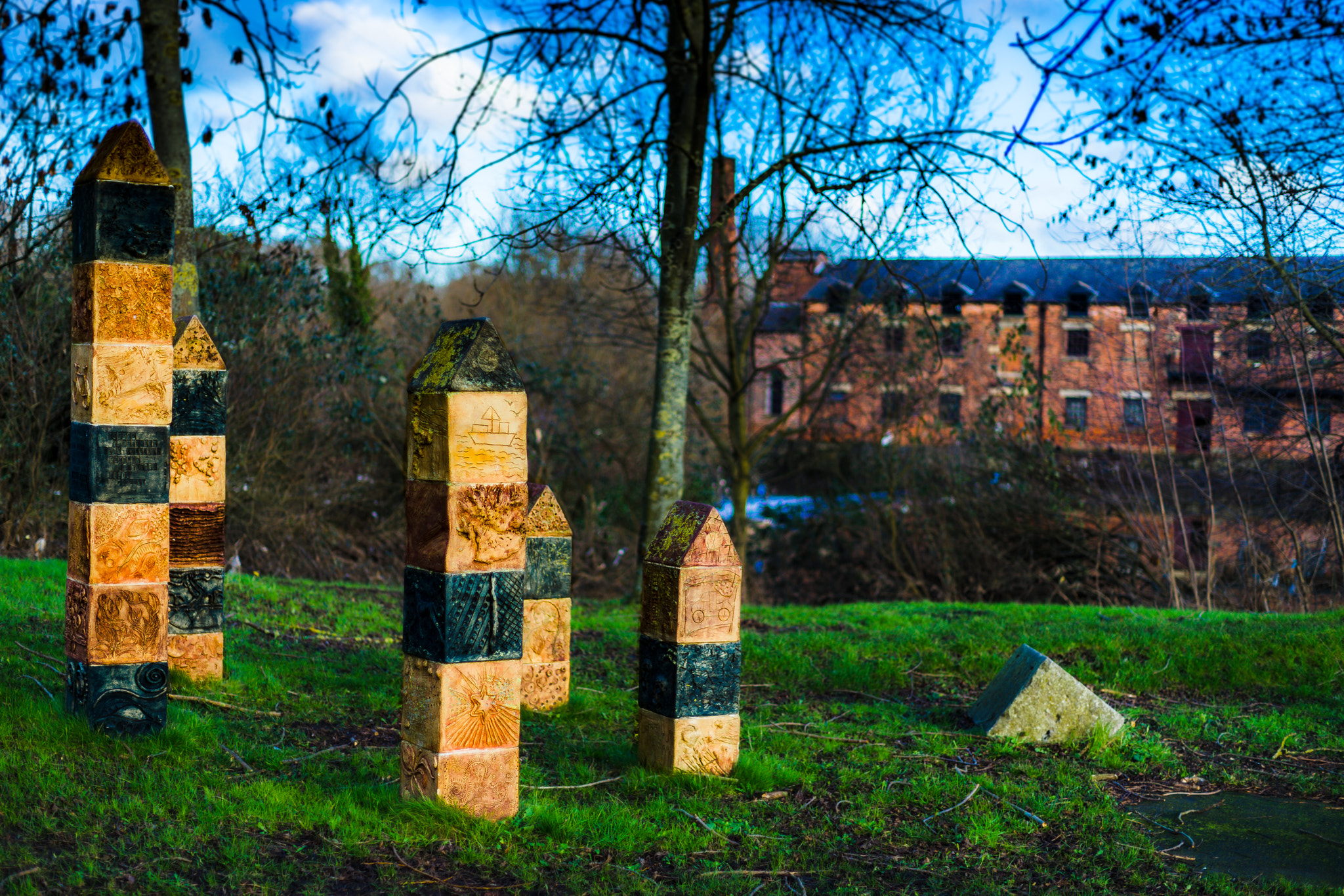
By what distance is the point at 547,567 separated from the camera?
6.12 meters

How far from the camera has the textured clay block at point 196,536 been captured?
243 inches

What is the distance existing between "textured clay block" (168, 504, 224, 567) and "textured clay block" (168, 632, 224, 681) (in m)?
0.43

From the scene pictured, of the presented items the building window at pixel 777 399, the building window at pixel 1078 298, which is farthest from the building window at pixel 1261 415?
the building window at pixel 1078 298

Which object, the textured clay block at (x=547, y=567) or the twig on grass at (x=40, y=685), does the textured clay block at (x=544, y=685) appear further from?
the twig on grass at (x=40, y=685)

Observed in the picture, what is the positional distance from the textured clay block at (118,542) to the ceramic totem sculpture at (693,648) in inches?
93.9

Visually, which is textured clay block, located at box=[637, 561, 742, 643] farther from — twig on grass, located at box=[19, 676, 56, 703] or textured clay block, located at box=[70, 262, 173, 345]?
twig on grass, located at box=[19, 676, 56, 703]

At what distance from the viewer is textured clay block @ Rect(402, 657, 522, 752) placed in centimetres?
408

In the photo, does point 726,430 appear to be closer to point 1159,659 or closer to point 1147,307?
point 1147,307

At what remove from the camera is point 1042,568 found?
50.9 ft

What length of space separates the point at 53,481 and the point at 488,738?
9.73m

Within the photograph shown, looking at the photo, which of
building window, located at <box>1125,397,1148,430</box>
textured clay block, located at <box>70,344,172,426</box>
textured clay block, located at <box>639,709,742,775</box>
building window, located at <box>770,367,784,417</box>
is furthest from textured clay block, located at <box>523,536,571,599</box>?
building window, located at <box>770,367,784,417</box>

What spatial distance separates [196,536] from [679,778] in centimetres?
336

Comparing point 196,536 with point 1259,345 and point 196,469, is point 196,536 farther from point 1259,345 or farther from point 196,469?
point 1259,345

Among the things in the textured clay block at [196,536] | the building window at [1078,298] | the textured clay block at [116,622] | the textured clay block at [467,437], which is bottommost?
the textured clay block at [116,622]
